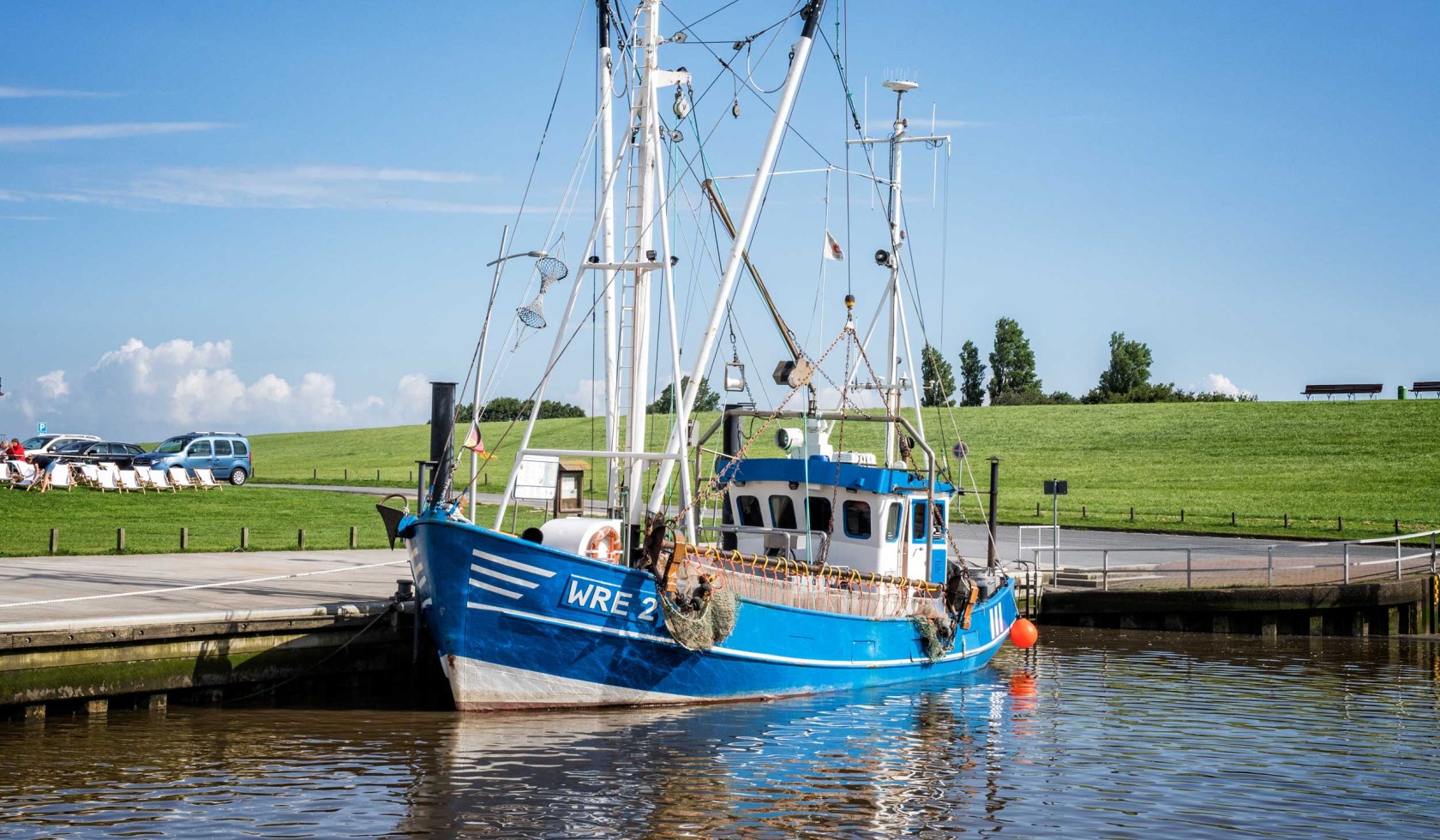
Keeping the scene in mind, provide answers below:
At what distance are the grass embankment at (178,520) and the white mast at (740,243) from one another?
15746 mm

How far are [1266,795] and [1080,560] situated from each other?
25.1m

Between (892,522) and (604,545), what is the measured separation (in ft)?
19.0

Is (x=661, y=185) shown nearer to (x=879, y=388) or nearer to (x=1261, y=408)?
(x=879, y=388)

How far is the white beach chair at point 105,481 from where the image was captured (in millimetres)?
43188

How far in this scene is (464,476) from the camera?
73500mm

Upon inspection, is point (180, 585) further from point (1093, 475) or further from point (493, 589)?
point (1093, 475)

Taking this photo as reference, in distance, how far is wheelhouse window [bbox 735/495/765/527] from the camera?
75.4 feet

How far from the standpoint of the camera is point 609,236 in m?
20.4

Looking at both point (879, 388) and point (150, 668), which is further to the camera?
point (879, 388)

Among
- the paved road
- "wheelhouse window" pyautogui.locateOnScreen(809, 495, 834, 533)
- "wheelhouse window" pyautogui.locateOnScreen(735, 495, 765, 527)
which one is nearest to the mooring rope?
the paved road

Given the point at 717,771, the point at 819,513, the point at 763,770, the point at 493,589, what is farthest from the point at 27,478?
the point at 763,770

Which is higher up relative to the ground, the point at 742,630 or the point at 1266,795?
the point at 742,630

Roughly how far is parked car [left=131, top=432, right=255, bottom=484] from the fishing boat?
34.4 meters

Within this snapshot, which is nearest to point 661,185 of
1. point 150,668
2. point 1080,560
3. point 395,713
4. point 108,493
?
point 395,713
